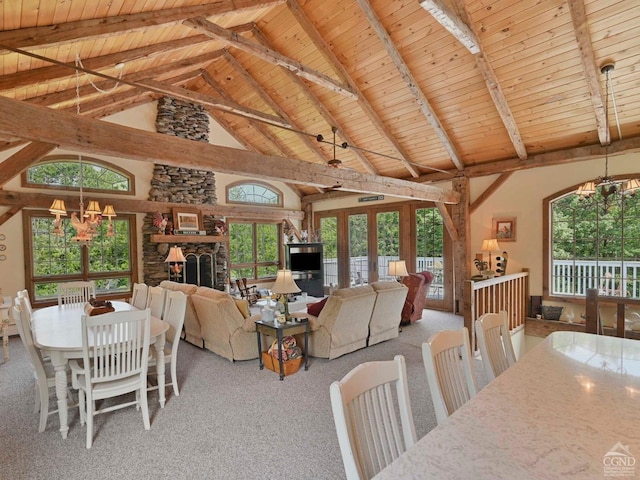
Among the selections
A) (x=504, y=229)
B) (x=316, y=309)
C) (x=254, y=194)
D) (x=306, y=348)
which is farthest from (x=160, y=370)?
(x=254, y=194)

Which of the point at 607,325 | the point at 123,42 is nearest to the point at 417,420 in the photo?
the point at 607,325

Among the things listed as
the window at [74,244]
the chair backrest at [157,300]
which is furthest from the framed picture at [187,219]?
the chair backrest at [157,300]

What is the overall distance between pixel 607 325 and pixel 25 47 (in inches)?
322

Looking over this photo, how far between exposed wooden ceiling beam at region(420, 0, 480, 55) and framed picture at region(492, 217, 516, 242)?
357cm

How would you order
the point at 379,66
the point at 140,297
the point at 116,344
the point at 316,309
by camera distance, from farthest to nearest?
the point at 379,66, the point at 140,297, the point at 316,309, the point at 116,344

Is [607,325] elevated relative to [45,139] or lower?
lower

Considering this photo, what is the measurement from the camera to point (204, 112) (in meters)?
8.27

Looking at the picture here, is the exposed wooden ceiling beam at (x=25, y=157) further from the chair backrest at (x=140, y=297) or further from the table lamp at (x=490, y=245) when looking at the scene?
the table lamp at (x=490, y=245)

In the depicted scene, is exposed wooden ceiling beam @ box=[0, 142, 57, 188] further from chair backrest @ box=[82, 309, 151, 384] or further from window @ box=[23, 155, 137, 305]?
window @ box=[23, 155, 137, 305]

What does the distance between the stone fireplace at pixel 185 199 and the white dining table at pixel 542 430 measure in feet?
23.6

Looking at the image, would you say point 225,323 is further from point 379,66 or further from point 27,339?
point 379,66

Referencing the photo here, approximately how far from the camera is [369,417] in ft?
4.33

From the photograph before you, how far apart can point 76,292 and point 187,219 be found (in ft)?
9.29

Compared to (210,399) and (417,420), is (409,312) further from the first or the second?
(210,399)
